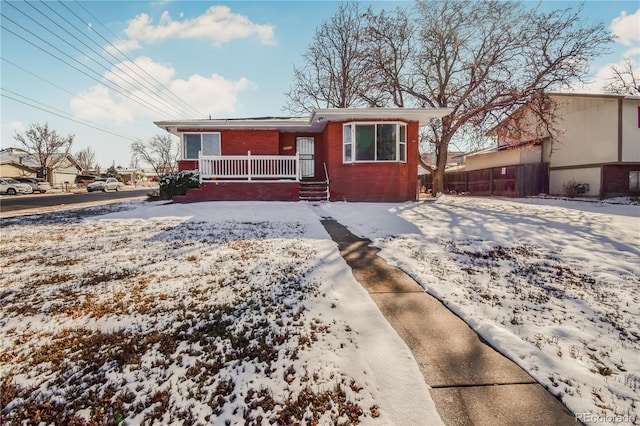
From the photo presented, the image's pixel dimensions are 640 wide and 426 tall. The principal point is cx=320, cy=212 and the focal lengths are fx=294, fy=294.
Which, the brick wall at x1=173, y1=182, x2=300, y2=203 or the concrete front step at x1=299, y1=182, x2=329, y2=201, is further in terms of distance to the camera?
the concrete front step at x1=299, y1=182, x2=329, y2=201

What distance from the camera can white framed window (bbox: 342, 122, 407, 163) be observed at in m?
12.3

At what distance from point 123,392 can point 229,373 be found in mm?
640

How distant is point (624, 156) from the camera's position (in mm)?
15031

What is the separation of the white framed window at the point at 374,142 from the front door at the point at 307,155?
136 inches

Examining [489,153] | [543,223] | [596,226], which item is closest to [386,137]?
[543,223]

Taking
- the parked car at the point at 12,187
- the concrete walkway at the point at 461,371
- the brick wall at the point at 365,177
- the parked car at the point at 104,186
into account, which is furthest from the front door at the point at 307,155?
the parked car at the point at 104,186

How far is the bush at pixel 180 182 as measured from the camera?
12.7 meters

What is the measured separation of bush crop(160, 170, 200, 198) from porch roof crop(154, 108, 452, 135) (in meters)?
2.43

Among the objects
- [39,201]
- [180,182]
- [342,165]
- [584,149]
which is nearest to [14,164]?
[39,201]

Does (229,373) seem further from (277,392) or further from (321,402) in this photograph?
(321,402)

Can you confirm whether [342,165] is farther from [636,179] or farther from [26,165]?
[26,165]

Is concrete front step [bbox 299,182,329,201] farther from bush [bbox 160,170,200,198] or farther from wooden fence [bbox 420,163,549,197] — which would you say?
wooden fence [bbox 420,163,549,197]

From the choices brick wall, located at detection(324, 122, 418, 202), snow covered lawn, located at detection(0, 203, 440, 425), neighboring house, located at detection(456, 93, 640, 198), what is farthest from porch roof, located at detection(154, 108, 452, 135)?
snow covered lawn, located at detection(0, 203, 440, 425)

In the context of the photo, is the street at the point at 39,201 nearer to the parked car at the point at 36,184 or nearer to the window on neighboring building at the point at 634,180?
the parked car at the point at 36,184
